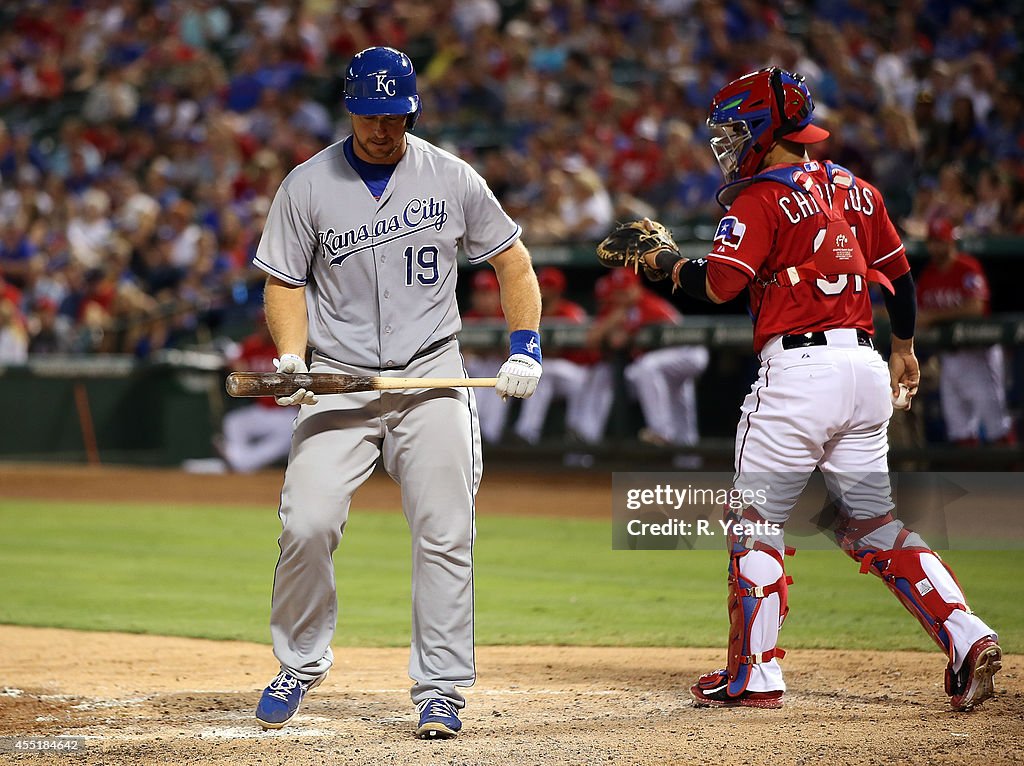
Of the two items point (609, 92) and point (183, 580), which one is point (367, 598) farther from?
point (609, 92)

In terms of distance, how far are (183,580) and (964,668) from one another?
4689 mm

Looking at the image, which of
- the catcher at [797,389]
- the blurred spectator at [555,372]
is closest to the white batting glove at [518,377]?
the catcher at [797,389]

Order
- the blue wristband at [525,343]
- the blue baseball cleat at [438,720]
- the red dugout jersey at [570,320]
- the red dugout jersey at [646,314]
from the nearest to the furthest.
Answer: the blue baseball cleat at [438,720] < the blue wristband at [525,343] < the red dugout jersey at [646,314] < the red dugout jersey at [570,320]

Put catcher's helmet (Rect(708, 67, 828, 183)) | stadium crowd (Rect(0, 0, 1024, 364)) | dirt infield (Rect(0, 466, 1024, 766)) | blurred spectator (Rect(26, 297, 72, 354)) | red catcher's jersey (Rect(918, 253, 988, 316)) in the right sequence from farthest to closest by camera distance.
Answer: blurred spectator (Rect(26, 297, 72, 354)), stadium crowd (Rect(0, 0, 1024, 364)), red catcher's jersey (Rect(918, 253, 988, 316)), catcher's helmet (Rect(708, 67, 828, 183)), dirt infield (Rect(0, 466, 1024, 766))

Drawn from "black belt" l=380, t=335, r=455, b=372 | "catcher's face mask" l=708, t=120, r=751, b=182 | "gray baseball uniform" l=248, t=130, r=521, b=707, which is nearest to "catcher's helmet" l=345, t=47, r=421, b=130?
"gray baseball uniform" l=248, t=130, r=521, b=707

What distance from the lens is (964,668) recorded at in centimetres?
438

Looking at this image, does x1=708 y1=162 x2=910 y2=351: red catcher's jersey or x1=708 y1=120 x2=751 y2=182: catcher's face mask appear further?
x1=708 y1=120 x2=751 y2=182: catcher's face mask

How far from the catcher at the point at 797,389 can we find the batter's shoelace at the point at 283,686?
1.32m

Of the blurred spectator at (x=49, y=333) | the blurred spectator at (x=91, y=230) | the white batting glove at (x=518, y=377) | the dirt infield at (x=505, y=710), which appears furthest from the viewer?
the blurred spectator at (x=91, y=230)

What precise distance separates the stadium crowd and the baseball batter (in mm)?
7392

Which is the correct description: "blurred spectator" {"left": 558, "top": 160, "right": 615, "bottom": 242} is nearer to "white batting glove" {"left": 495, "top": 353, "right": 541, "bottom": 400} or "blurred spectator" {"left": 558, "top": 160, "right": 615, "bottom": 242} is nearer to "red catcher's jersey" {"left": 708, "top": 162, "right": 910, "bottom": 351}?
"red catcher's jersey" {"left": 708, "top": 162, "right": 910, "bottom": 351}

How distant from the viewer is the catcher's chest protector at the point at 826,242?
4.53m

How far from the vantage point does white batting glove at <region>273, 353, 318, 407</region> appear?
4.24 meters

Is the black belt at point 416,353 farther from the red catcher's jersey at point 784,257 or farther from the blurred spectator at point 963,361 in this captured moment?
the blurred spectator at point 963,361
